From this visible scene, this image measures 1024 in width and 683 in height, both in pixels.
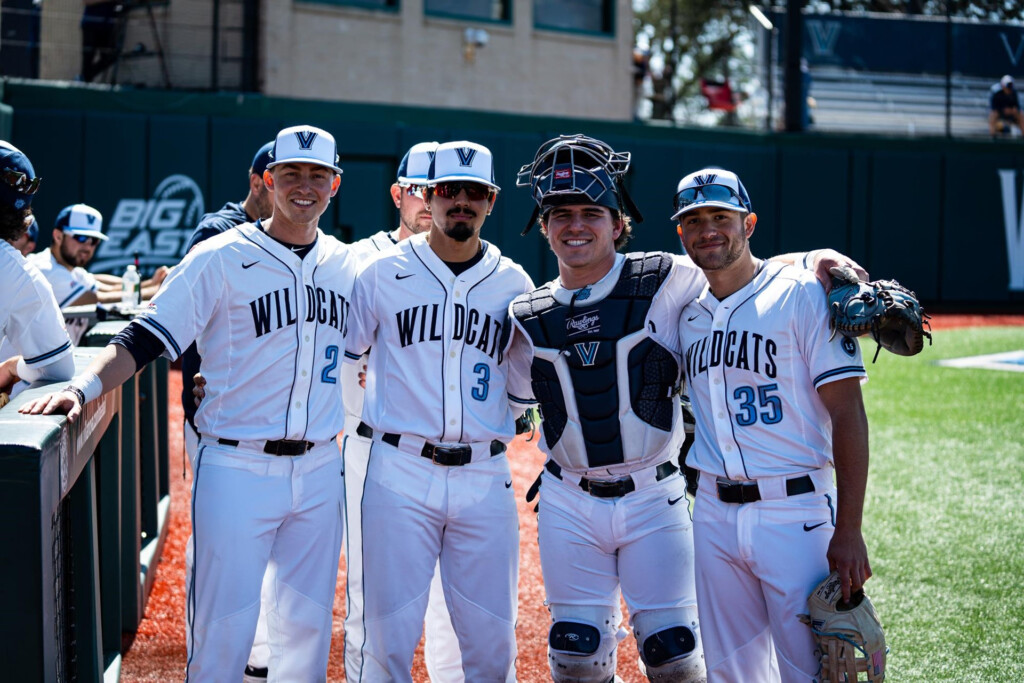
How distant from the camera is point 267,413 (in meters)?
3.50

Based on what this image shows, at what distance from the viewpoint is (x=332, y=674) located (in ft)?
14.9

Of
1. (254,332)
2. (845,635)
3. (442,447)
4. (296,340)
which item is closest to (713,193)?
(442,447)

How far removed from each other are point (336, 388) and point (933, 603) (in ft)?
11.4

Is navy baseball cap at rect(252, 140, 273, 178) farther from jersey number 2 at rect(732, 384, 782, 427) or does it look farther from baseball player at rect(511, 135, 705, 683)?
jersey number 2 at rect(732, 384, 782, 427)

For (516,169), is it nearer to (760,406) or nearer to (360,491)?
(360,491)

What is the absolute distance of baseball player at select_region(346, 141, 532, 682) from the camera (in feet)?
11.8

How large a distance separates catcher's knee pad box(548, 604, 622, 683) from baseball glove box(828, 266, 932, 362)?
1209 millimetres

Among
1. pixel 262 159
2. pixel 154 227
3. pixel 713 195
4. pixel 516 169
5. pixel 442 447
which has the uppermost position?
pixel 516 169

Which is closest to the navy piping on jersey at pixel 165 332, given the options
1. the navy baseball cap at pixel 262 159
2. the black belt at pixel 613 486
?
the navy baseball cap at pixel 262 159

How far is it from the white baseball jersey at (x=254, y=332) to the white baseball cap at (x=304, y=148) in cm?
30

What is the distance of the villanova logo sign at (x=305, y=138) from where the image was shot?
3.62 m

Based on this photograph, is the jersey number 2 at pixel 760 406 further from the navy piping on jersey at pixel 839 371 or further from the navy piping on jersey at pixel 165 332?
the navy piping on jersey at pixel 165 332

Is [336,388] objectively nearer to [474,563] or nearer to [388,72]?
[474,563]

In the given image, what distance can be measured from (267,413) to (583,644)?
4.26 ft
